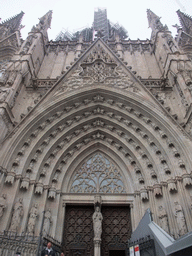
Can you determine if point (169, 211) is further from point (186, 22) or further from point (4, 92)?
point (186, 22)

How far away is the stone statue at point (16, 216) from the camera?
698cm

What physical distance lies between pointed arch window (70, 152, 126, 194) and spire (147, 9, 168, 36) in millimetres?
10500

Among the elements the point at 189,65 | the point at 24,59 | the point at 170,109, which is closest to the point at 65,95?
the point at 24,59

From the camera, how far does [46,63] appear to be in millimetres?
14195

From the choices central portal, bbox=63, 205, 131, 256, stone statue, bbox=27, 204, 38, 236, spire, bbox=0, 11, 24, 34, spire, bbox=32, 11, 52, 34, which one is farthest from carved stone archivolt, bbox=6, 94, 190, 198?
spire, bbox=0, 11, 24, 34

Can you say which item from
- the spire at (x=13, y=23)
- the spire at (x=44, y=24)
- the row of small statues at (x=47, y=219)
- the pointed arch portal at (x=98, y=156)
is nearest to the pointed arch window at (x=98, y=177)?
the pointed arch portal at (x=98, y=156)

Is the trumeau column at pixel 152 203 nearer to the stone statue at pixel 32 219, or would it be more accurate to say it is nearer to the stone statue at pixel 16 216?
the stone statue at pixel 32 219

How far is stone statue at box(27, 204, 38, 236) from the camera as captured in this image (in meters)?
7.25

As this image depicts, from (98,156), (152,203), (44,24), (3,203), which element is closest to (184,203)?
(152,203)

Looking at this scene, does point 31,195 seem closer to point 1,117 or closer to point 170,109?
point 1,117

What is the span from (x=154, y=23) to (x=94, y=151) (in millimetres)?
11716

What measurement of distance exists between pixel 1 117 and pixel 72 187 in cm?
459

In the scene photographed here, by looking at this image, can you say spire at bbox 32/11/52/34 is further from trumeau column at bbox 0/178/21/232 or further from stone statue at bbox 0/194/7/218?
stone statue at bbox 0/194/7/218

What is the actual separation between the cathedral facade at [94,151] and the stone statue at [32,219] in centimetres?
4
